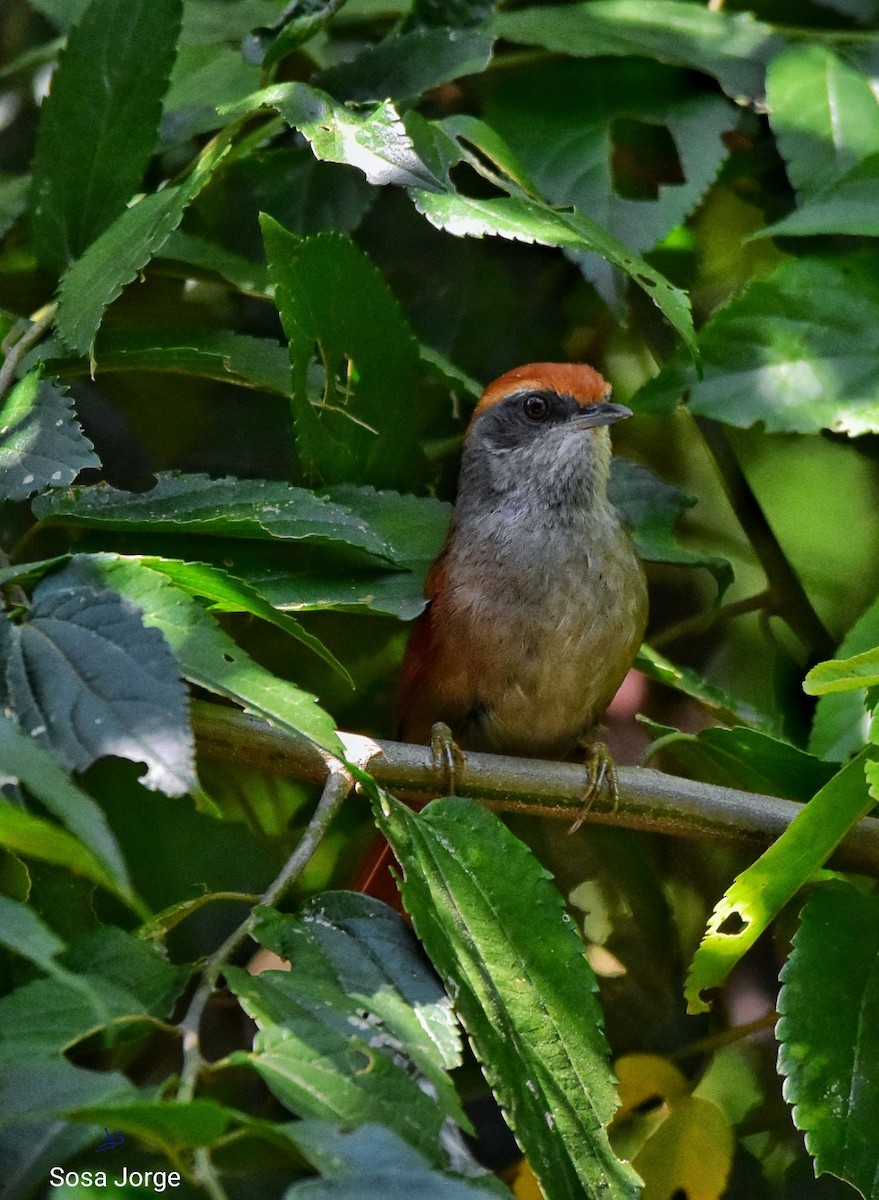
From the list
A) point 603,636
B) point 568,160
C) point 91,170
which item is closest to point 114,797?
point 603,636

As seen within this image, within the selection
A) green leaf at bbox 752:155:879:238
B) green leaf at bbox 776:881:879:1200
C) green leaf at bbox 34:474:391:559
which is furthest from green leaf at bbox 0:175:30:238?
green leaf at bbox 776:881:879:1200

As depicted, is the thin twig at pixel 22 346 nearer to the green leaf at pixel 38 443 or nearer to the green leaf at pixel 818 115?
the green leaf at pixel 38 443

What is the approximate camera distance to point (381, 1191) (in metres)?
1.16

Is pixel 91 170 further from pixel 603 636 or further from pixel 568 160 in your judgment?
pixel 603 636

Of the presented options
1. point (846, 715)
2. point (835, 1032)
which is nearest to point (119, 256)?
point (846, 715)

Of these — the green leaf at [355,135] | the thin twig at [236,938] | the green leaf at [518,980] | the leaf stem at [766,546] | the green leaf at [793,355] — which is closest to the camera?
the thin twig at [236,938]

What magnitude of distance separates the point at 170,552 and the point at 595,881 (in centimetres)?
171

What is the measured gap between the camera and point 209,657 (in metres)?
1.57

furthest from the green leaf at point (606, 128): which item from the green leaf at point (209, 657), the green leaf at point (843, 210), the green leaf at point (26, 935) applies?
the green leaf at point (26, 935)

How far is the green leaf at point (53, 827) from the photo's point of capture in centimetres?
120

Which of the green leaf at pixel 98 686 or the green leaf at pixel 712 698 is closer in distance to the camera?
the green leaf at pixel 98 686

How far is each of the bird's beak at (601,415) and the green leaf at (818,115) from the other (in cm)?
60

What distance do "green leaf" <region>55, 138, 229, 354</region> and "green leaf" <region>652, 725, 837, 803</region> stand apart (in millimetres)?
1236

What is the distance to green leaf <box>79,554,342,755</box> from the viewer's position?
1523 millimetres
